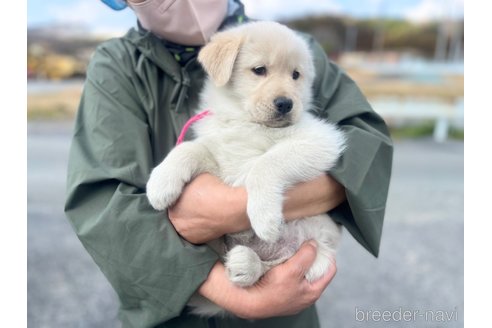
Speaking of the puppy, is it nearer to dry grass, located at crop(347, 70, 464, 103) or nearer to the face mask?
the face mask

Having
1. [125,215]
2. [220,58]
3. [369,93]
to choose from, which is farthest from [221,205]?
[369,93]

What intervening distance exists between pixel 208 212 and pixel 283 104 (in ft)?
1.62

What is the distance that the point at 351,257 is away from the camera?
12.7 ft

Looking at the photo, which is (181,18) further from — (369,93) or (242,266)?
(369,93)

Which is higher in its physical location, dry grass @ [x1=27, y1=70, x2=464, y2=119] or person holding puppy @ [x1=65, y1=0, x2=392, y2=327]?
person holding puppy @ [x1=65, y1=0, x2=392, y2=327]

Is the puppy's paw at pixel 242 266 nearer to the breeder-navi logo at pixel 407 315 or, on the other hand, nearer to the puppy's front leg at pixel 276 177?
the puppy's front leg at pixel 276 177

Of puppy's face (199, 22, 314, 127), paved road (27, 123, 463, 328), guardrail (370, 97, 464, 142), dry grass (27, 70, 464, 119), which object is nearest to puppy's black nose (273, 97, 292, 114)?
puppy's face (199, 22, 314, 127)

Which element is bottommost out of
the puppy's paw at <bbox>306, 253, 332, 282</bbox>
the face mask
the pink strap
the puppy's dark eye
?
the puppy's paw at <bbox>306, 253, 332, 282</bbox>

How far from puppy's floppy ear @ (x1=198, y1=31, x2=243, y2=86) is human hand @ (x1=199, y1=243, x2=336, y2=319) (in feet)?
2.32

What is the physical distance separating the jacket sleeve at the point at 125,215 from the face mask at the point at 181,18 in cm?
25

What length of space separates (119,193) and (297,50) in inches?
34.9

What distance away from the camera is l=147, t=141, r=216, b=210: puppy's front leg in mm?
1518
